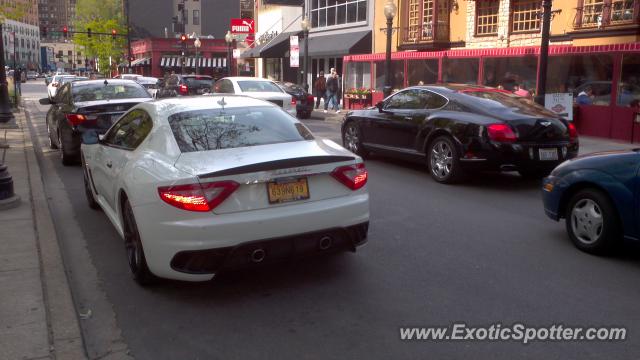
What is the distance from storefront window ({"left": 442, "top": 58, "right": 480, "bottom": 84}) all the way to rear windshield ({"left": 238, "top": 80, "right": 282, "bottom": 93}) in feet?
21.3

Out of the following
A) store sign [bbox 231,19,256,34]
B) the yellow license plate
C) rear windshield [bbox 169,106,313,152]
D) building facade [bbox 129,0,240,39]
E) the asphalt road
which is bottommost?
the asphalt road

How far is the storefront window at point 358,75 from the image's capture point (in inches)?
1038

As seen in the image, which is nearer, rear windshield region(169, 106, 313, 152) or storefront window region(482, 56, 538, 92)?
rear windshield region(169, 106, 313, 152)

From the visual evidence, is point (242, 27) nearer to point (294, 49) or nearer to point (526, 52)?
point (294, 49)

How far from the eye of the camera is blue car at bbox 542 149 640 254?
17.3ft

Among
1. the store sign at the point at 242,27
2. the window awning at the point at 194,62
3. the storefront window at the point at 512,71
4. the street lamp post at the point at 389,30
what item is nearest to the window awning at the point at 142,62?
the window awning at the point at 194,62

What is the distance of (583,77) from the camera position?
16453 mm

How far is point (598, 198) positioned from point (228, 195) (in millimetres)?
3410

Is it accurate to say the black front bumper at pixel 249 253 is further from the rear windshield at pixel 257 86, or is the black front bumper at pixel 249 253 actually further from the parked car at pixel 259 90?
the rear windshield at pixel 257 86

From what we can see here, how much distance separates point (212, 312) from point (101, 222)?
3237mm

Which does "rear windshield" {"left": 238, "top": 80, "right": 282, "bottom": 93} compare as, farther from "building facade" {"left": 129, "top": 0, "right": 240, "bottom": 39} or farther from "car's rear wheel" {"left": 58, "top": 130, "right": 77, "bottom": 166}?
"building facade" {"left": 129, "top": 0, "right": 240, "bottom": 39}

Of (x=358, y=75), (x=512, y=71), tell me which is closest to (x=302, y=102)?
(x=358, y=75)

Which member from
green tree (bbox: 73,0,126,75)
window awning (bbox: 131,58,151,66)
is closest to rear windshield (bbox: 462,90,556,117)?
green tree (bbox: 73,0,126,75)

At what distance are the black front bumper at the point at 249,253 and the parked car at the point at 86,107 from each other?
21.6 ft
